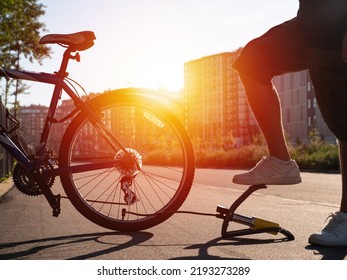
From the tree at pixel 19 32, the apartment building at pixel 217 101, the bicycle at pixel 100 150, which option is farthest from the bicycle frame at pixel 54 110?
the apartment building at pixel 217 101

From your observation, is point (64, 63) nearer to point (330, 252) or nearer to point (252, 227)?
point (252, 227)

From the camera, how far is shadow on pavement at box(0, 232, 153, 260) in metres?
3.13

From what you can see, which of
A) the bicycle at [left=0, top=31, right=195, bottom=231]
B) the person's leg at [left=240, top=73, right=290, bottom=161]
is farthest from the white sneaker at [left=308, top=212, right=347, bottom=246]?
the bicycle at [left=0, top=31, right=195, bottom=231]

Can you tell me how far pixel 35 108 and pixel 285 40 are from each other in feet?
7.04

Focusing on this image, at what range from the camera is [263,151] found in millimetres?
35125

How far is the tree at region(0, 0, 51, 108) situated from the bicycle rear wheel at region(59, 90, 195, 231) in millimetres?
9781

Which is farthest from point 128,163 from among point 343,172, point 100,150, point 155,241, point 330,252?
point 330,252

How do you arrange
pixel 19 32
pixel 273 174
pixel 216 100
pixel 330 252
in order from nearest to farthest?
pixel 330 252 < pixel 273 174 < pixel 19 32 < pixel 216 100

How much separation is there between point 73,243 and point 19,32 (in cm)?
1292

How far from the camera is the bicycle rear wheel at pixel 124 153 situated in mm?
4098

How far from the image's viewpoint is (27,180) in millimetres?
4059

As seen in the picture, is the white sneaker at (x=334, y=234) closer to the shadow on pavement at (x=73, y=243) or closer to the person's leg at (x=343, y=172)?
the person's leg at (x=343, y=172)

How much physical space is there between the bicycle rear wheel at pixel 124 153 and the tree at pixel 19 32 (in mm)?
9781
